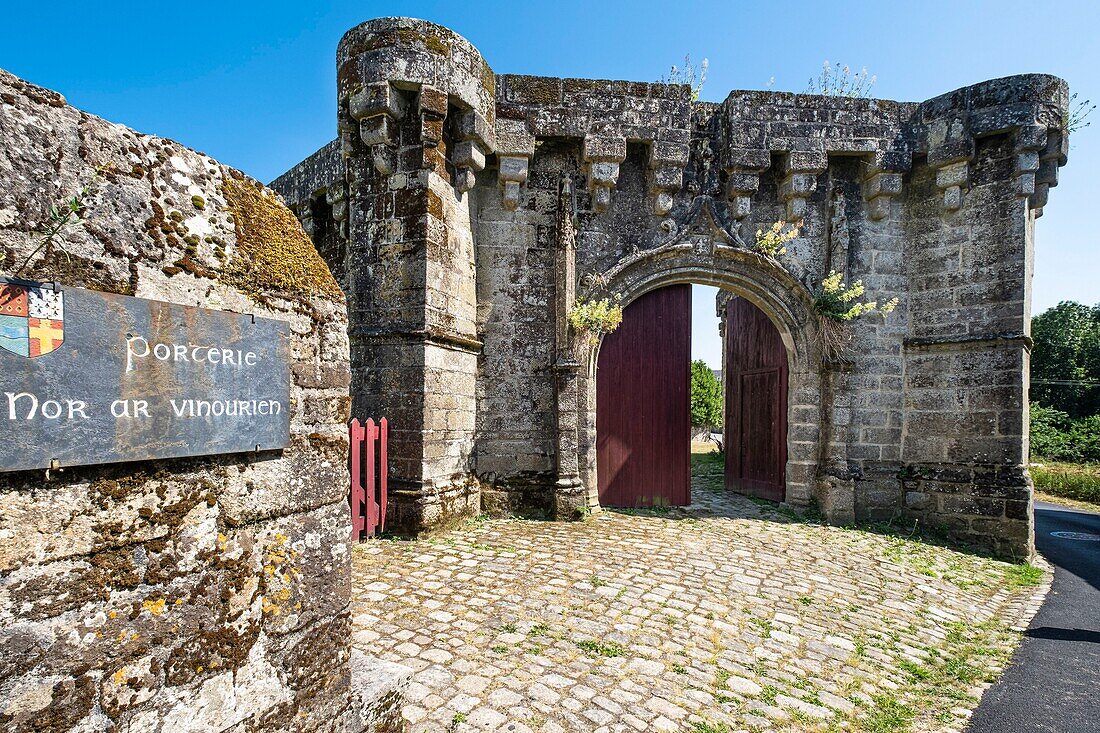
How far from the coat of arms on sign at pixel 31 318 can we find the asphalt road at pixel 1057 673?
13.5 ft

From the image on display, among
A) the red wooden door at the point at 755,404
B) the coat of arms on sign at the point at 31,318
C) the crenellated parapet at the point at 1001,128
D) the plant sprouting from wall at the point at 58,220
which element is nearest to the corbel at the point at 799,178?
the crenellated parapet at the point at 1001,128

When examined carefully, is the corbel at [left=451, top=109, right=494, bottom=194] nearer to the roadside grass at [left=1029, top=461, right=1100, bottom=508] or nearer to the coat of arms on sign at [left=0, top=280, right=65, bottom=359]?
the coat of arms on sign at [left=0, top=280, right=65, bottom=359]

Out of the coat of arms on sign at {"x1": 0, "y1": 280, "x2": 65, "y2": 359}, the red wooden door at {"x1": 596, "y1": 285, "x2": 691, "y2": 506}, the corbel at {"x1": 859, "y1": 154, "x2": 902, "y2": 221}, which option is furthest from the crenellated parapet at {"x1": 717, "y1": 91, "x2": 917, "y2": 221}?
the coat of arms on sign at {"x1": 0, "y1": 280, "x2": 65, "y2": 359}

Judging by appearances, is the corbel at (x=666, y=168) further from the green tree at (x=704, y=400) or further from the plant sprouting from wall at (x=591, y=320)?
the green tree at (x=704, y=400)

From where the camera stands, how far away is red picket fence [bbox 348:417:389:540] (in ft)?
16.7

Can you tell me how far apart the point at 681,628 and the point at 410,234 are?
419cm

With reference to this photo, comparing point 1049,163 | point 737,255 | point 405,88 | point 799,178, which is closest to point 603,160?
point 737,255

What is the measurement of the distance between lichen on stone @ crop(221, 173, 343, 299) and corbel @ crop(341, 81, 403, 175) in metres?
3.84

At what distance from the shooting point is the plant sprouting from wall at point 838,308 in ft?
22.4

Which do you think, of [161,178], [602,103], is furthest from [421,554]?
[602,103]

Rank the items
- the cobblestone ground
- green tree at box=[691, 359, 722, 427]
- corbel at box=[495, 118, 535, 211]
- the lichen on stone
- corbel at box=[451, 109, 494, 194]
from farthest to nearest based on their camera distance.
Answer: green tree at box=[691, 359, 722, 427]
corbel at box=[495, 118, 535, 211]
corbel at box=[451, 109, 494, 194]
the cobblestone ground
the lichen on stone

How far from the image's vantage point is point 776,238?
688cm

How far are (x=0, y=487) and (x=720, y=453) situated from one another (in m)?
14.6

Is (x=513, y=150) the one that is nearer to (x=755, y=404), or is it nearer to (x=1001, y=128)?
(x=755, y=404)
